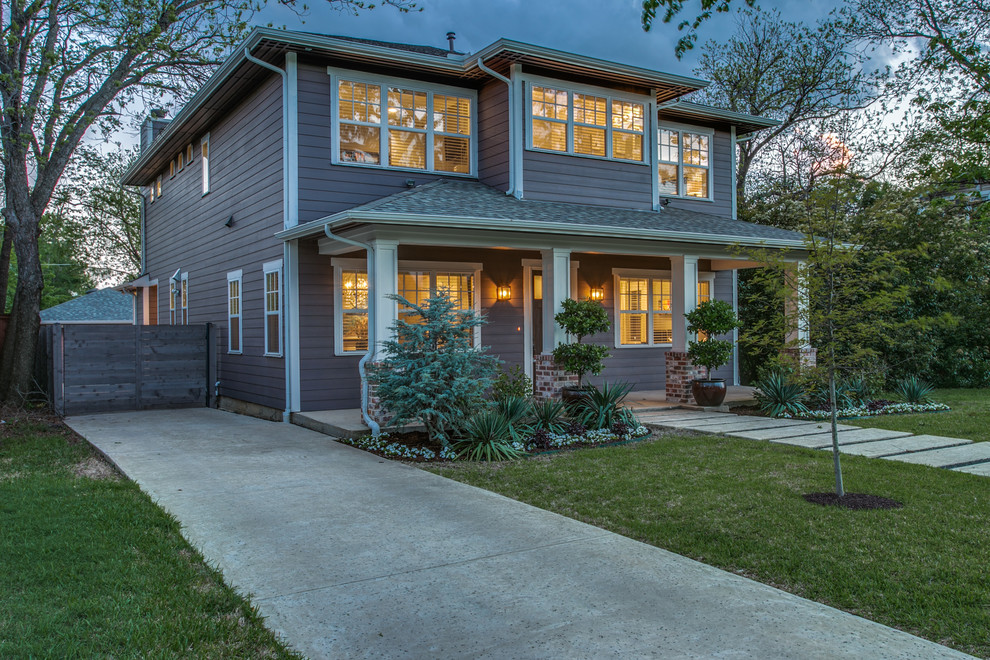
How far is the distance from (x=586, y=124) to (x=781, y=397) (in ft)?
17.3

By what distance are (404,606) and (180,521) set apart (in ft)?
7.63

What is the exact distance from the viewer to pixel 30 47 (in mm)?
11852

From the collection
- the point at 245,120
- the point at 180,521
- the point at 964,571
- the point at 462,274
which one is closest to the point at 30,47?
the point at 245,120

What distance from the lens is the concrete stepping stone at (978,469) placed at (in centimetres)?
642

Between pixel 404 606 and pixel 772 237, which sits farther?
pixel 772 237

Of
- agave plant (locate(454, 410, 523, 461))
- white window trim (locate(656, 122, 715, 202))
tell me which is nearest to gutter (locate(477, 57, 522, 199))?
white window trim (locate(656, 122, 715, 202))

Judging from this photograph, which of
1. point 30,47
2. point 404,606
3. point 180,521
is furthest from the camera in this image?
point 30,47

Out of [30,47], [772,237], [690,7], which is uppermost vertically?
[30,47]

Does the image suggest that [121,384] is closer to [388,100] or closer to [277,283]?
[277,283]

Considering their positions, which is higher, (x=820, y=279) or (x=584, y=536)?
(x=820, y=279)

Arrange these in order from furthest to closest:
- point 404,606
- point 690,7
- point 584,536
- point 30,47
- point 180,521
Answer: point 30,47 < point 690,7 < point 180,521 < point 584,536 < point 404,606

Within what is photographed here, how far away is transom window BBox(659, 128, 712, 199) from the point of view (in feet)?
45.2

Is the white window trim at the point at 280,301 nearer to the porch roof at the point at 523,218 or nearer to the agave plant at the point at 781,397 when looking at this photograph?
the porch roof at the point at 523,218

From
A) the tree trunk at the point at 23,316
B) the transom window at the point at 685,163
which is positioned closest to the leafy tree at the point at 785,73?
the transom window at the point at 685,163
